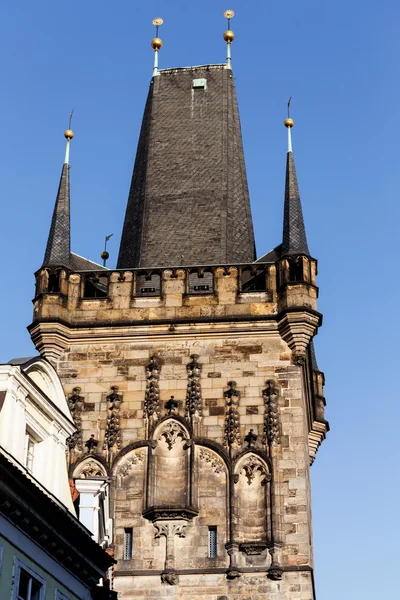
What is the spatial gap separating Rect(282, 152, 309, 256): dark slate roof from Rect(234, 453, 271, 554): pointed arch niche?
13.2 ft

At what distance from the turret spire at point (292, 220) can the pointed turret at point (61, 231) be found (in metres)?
3.90

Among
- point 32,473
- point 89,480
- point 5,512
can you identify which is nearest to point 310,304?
point 89,480

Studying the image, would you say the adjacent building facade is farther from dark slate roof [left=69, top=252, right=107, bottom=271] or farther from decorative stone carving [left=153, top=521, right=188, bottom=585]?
dark slate roof [left=69, top=252, right=107, bottom=271]

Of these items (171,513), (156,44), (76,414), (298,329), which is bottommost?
(171,513)

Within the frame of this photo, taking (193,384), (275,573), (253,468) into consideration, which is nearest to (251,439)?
(253,468)

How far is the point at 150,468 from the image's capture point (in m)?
21.5

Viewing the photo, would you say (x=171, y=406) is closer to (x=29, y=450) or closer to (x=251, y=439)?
(x=251, y=439)

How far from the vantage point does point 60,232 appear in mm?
24281

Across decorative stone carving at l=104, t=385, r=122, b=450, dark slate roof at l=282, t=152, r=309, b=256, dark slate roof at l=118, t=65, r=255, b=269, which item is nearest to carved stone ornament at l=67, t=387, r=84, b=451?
decorative stone carving at l=104, t=385, r=122, b=450

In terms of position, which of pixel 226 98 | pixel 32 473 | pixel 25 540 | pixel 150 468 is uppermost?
pixel 226 98

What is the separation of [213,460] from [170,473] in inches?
28.5

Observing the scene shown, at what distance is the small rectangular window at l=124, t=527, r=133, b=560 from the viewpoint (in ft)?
68.6

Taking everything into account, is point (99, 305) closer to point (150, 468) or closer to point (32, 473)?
point (150, 468)

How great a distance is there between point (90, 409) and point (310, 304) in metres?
4.07
